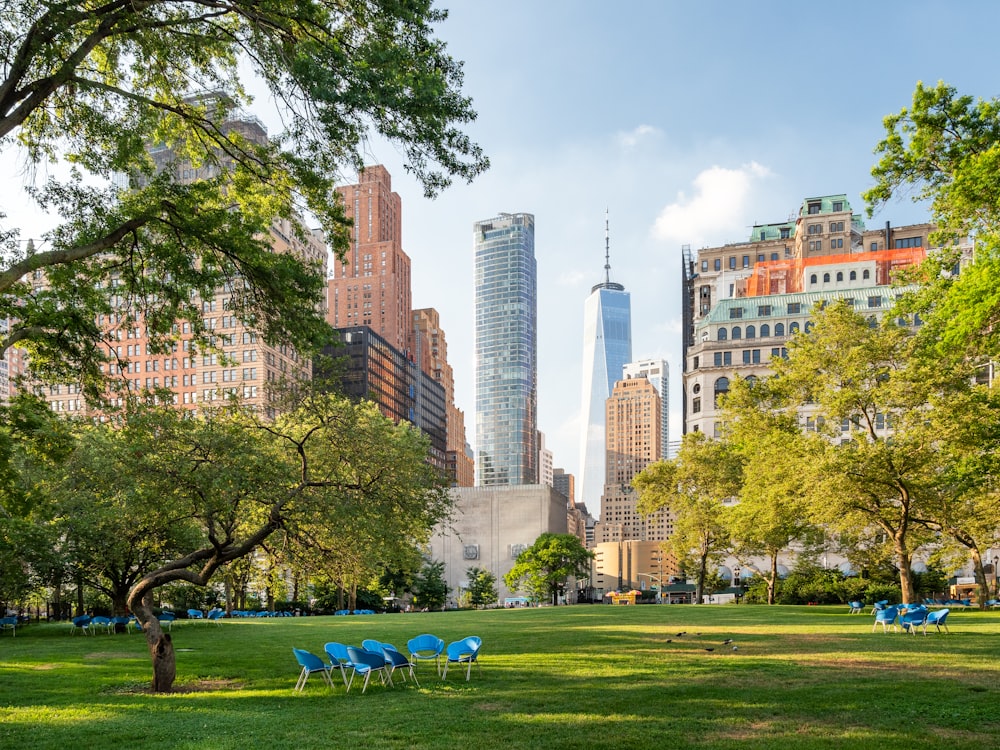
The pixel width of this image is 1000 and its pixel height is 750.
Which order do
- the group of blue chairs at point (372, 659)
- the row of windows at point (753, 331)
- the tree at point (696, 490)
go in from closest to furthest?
the group of blue chairs at point (372, 659)
the tree at point (696, 490)
the row of windows at point (753, 331)

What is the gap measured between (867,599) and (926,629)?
2842 cm

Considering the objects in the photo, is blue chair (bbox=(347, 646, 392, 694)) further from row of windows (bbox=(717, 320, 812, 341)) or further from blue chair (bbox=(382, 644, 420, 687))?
row of windows (bbox=(717, 320, 812, 341))

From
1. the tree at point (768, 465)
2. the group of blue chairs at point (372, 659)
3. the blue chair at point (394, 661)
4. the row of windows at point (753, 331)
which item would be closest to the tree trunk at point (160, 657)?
the group of blue chairs at point (372, 659)

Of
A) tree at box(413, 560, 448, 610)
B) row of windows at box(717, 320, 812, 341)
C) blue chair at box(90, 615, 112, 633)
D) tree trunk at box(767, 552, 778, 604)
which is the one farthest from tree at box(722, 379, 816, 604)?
row of windows at box(717, 320, 812, 341)

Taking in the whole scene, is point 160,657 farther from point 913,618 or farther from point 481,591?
point 481,591

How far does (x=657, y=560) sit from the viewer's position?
166000 mm

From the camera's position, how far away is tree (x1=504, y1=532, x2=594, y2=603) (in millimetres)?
89688

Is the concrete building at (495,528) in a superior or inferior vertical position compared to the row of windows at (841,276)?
inferior

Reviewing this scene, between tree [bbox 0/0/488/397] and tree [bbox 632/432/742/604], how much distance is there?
154ft

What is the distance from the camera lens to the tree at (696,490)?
59.6 m

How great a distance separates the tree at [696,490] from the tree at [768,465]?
6413 mm

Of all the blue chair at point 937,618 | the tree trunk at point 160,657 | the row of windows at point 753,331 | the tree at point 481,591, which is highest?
the row of windows at point 753,331

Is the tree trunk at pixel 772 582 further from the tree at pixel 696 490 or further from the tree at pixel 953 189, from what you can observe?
the tree at pixel 953 189

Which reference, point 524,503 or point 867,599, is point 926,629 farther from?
point 524,503
